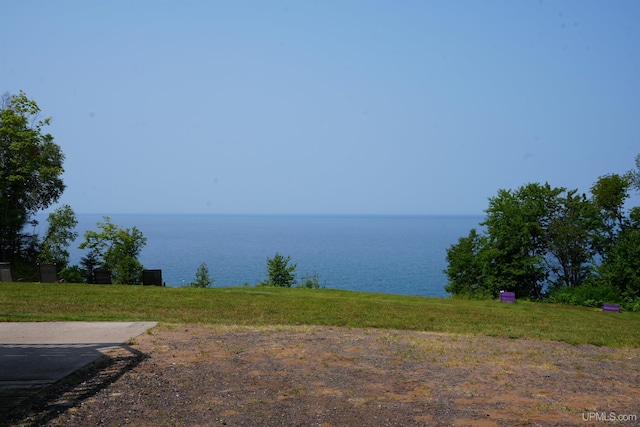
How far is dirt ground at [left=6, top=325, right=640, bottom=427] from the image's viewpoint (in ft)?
20.2

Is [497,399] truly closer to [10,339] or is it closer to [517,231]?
[10,339]

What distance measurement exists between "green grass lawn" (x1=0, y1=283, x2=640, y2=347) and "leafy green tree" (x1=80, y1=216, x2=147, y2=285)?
26.4 metres

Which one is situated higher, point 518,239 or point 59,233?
point 59,233

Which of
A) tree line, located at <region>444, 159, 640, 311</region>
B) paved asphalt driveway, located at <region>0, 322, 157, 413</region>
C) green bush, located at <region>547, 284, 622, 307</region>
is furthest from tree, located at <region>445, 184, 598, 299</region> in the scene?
paved asphalt driveway, located at <region>0, 322, 157, 413</region>

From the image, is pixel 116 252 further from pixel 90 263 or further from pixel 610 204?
pixel 610 204

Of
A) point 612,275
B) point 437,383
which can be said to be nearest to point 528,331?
point 437,383

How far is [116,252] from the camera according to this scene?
149 ft

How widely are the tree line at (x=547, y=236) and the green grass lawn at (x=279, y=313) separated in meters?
20.1

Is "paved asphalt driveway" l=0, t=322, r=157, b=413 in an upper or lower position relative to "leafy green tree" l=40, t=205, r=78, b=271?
lower

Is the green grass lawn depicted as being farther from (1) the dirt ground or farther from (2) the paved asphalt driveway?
(1) the dirt ground

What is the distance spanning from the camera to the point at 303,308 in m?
15.4

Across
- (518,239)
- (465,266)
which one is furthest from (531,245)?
(465,266)

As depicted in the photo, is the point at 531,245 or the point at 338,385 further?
the point at 531,245

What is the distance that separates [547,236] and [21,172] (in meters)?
38.8
